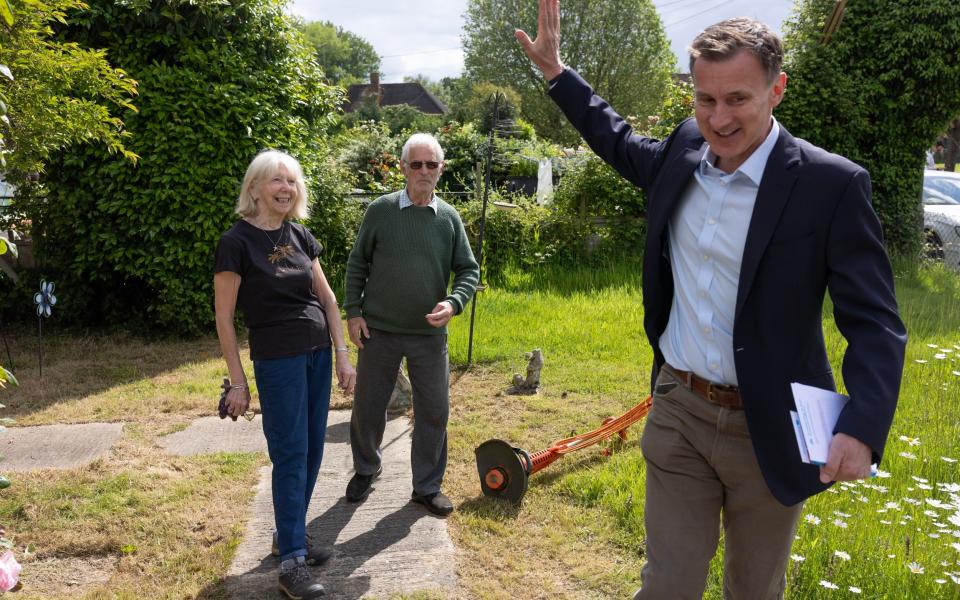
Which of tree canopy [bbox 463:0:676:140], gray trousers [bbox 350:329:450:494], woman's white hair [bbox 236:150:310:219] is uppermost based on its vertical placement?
tree canopy [bbox 463:0:676:140]

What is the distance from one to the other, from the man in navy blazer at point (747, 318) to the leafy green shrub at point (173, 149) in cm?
638

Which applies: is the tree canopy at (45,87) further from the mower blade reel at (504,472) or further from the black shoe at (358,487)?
the mower blade reel at (504,472)

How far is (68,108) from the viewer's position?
5957mm

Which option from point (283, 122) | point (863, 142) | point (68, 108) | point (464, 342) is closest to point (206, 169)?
point (283, 122)

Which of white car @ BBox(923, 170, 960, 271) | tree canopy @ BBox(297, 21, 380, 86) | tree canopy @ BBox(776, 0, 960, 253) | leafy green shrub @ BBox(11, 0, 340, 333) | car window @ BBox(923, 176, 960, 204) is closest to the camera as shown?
leafy green shrub @ BBox(11, 0, 340, 333)

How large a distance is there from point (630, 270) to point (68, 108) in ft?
22.5

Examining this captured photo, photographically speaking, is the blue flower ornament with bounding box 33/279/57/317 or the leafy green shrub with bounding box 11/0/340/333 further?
the leafy green shrub with bounding box 11/0/340/333

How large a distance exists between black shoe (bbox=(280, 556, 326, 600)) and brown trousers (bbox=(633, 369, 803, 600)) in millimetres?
1644

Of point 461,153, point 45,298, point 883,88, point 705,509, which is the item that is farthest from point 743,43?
point 461,153

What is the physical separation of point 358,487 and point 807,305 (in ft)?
10.2

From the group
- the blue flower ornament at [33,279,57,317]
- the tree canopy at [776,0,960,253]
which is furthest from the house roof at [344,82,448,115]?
the blue flower ornament at [33,279,57,317]

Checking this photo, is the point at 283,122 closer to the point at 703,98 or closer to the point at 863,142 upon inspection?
the point at 703,98

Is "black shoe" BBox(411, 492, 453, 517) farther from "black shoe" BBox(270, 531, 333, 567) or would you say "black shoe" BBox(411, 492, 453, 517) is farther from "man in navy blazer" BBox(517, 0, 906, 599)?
"man in navy blazer" BBox(517, 0, 906, 599)

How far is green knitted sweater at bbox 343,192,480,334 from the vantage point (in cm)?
439
